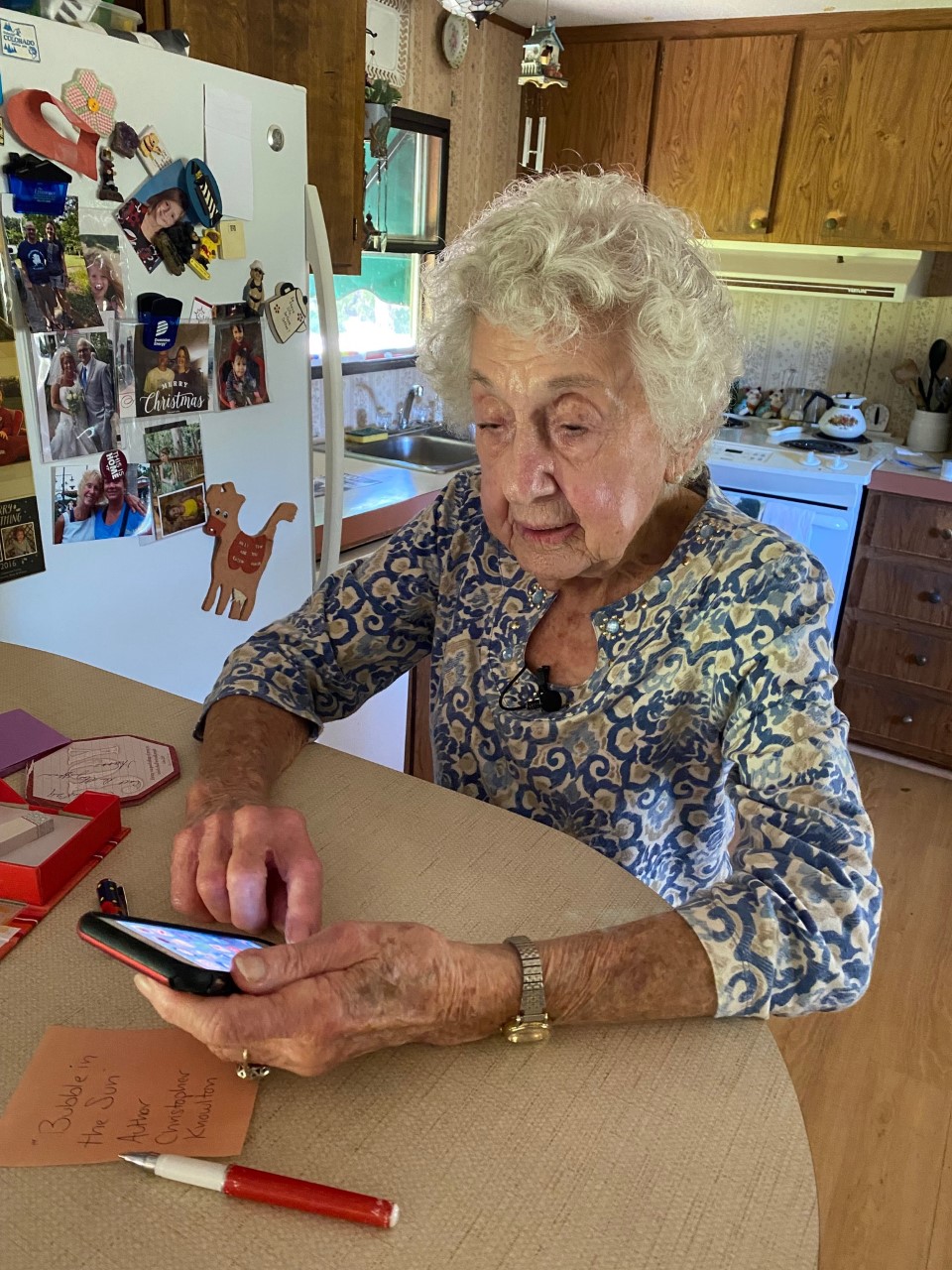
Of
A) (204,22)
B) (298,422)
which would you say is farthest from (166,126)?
(298,422)

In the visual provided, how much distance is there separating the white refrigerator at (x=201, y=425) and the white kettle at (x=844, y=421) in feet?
7.07

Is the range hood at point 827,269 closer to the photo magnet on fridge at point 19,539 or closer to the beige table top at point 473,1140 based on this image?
the photo magnet on fridge at point 19,539

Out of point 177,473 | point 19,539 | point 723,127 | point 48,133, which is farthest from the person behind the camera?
point 723,127

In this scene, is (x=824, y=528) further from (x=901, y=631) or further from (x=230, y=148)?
(x=230, y=148)

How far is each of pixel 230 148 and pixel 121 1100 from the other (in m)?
1.49

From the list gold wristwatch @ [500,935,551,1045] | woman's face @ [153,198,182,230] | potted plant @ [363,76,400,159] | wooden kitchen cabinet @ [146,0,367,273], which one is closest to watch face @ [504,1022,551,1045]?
gold wristwatch @ [500,935,551,1045]

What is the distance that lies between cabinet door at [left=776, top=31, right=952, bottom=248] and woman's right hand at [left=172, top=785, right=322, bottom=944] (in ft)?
10.2

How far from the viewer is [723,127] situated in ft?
10.7

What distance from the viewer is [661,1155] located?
1.90 ft

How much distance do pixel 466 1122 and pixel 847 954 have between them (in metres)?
0.35

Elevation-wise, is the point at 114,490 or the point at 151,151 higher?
the point at 151,151

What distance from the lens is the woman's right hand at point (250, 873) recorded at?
74cm

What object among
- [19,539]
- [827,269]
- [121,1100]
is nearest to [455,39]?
[827,269]

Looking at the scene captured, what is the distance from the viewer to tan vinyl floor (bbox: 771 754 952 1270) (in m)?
1.58
